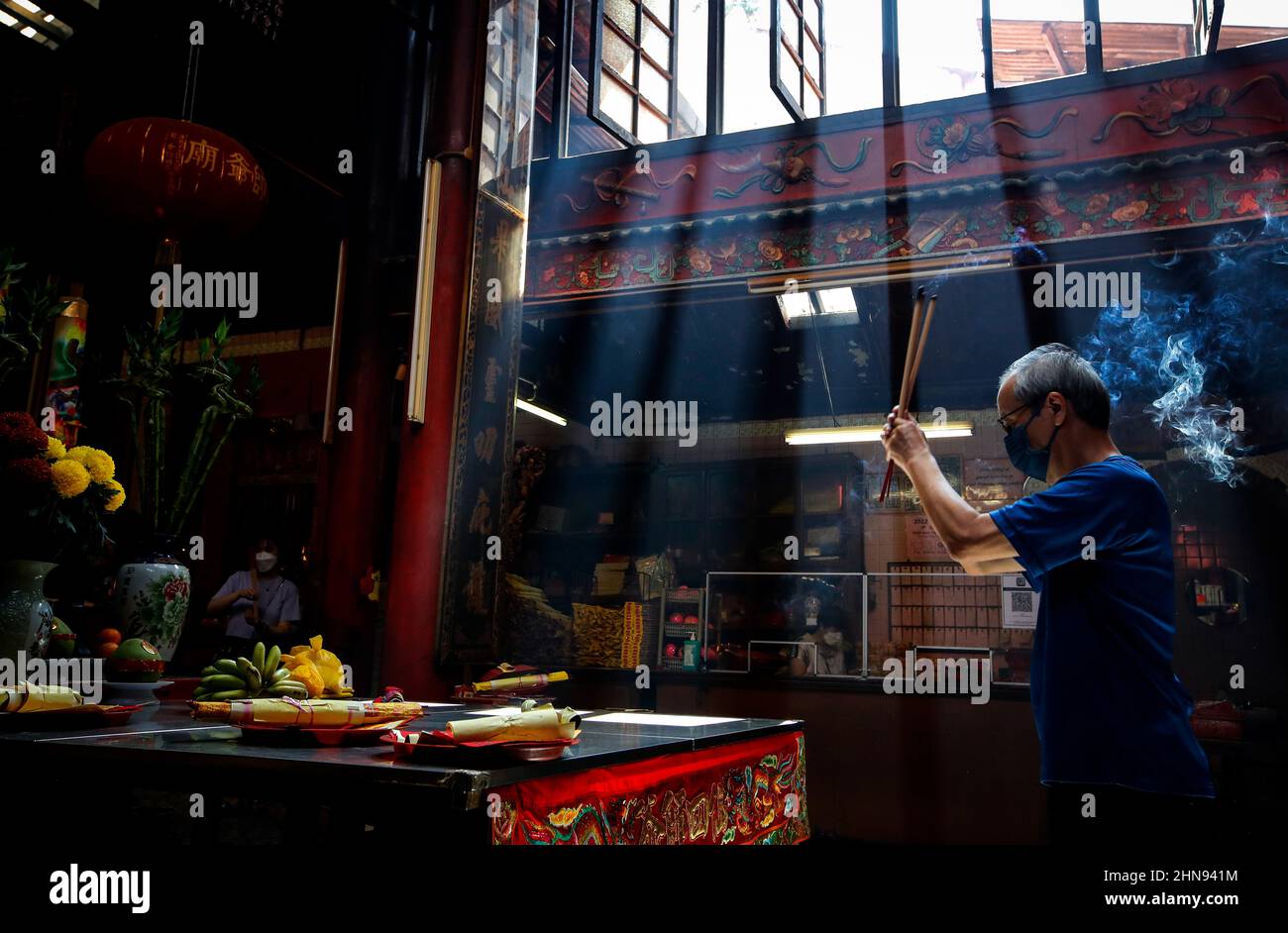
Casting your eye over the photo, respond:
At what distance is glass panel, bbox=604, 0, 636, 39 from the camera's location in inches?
250

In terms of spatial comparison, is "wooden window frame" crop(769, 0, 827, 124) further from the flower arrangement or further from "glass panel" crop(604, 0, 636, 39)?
the flower arrangement

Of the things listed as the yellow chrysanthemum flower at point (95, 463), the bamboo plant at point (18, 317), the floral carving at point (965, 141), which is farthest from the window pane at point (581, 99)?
the yellow chrysanthemum flower at point (95, 463)

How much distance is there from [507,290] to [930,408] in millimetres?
5388

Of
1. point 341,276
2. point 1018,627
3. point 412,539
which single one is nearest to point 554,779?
point 412,539

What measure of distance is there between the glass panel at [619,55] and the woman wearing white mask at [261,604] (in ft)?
13.4

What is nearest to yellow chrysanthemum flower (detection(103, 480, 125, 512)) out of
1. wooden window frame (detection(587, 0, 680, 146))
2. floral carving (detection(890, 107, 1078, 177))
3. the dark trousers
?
the dark trousers

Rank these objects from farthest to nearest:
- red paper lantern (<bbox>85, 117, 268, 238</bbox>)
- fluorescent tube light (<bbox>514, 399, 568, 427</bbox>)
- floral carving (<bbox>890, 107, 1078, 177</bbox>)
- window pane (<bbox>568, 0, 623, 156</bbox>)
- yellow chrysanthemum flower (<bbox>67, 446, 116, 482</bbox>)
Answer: fluorescent tube light (<bbox>514, 399, 568, 427</bbox>), window pane (<bbox>568, 0, 623, 156</bbox>), floral carving (<bbox>890, 107, 1078, 177</bbox>), red paper lantern (<bbox>85, 117, 268, 238</bbox>), yellow chrysanthemum flower (<bbox>67, 446, 116, 482</bbox>)

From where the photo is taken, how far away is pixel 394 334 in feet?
20.3

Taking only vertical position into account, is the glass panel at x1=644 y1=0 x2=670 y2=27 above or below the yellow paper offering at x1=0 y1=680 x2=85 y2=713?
above

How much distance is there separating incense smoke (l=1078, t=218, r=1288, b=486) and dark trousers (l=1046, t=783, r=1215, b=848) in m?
3.70

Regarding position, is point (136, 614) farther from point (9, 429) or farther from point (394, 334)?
point (394, 334)

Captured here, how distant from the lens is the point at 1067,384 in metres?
2.24

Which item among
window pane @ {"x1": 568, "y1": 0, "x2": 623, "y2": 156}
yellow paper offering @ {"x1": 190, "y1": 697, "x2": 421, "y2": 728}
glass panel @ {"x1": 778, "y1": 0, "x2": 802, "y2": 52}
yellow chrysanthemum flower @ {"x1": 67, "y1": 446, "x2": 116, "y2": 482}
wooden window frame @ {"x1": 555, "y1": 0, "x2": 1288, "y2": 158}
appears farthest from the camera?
window pane @ {"x1": 568, "y1": 0, "x2": 623, "y2": 156}

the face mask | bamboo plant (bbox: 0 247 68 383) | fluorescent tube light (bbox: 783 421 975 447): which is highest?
fluorescent tube light (bbox: 783 421 975 447)
